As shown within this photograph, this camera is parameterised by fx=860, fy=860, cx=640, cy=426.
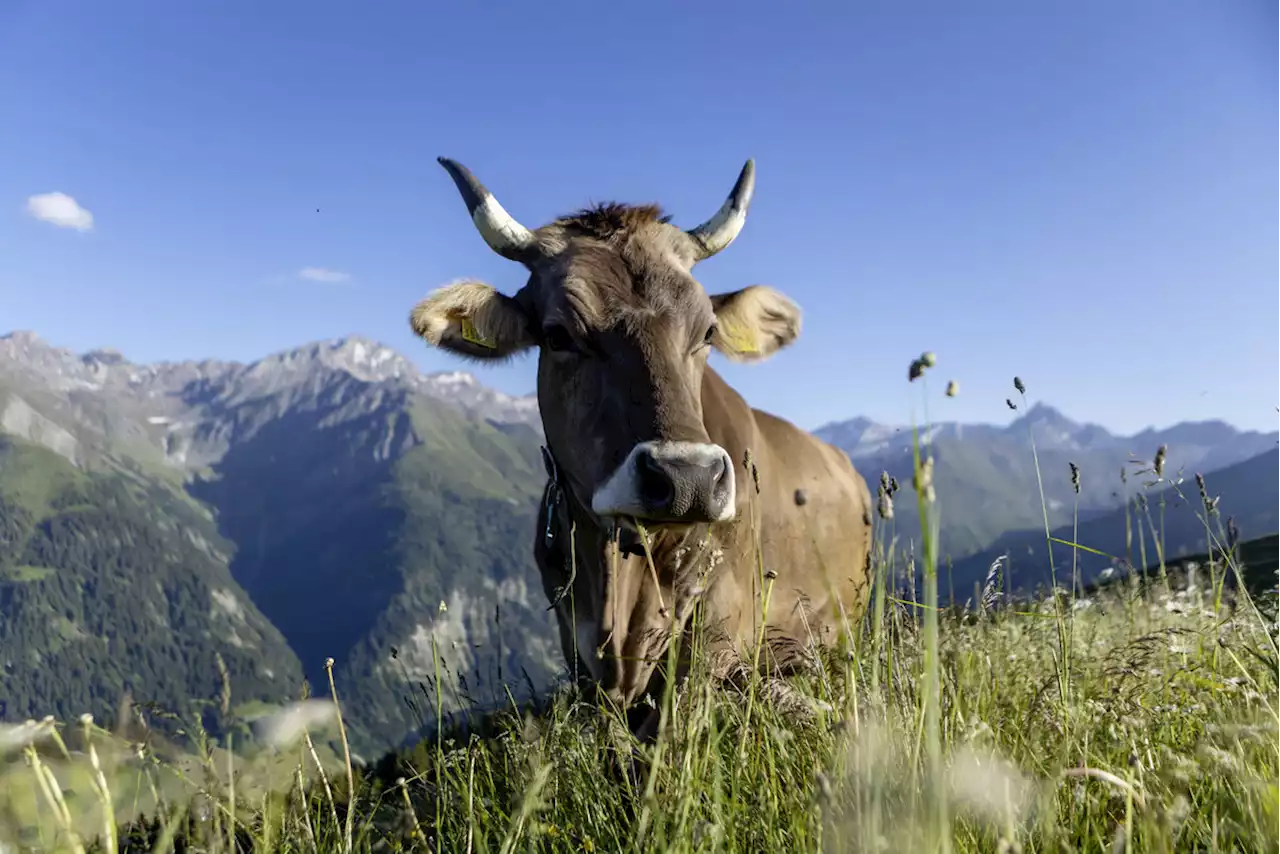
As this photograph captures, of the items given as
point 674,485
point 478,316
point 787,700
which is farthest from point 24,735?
point 478,316

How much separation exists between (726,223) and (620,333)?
2.17 metres

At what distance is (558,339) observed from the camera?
226 inches

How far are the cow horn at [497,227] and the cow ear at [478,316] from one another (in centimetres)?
35

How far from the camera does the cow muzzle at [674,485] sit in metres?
4.35

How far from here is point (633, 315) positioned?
217 inches

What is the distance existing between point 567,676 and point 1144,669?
3.38 meters

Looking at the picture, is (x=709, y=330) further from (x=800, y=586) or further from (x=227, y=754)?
(x=227, y=754)

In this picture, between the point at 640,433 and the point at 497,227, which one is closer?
the point at 640,433

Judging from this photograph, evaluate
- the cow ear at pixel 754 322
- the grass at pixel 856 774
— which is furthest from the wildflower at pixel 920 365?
the cow ear at pixel 754 322

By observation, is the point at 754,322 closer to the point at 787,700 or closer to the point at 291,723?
the point at 787,700

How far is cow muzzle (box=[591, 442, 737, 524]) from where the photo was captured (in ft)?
14.3

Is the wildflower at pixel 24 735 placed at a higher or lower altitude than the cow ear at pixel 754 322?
lower

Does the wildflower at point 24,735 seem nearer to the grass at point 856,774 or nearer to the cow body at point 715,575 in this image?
the grass at point 856,774

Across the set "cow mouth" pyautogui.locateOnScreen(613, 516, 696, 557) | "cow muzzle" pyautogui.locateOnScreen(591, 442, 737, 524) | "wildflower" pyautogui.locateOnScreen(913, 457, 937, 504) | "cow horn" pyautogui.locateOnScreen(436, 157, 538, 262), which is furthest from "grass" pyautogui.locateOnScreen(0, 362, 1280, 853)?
"cow horn" pyautogui.locateOnScreen(436, 157, 538, 262)
